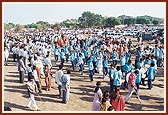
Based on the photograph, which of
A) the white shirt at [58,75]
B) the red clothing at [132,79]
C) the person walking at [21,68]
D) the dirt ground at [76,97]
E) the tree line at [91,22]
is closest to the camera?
the dirt ground at [76,97]

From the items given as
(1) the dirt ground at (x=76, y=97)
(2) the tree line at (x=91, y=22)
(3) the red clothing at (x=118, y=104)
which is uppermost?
(2) the tree line at (x=91, y=22)

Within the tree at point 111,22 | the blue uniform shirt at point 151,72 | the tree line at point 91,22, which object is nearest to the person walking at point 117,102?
the blue uniform shirt at point 151,72

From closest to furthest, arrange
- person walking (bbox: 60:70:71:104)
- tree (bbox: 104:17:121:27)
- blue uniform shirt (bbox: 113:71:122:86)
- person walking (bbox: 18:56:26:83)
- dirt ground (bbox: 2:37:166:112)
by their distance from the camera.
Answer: person walking (bbox: 60:70:71:104) < dirt ground (bbox: 2:37:166:112) < blue uniform shirt (bbox: 113:71:122:86) < person walking (bbox: 18:56:26:83) < tree (bbox: 104:17:121:27)

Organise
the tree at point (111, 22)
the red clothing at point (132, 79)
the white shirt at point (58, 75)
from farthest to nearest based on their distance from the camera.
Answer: the tree at point (111, 22), the white shirt at point (58, 75), the red clothing at point (132, 79)

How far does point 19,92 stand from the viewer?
→ 52.2ft

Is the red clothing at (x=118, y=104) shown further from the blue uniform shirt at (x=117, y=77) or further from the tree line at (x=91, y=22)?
the tree line at (x=91, y=22)

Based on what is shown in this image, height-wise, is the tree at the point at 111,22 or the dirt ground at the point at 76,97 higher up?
the tree at the point at 111,22

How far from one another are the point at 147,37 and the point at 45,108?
93.5 ft

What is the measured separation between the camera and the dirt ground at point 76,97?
1416 cm

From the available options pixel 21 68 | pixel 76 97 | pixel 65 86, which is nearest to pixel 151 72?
pixel 76 97

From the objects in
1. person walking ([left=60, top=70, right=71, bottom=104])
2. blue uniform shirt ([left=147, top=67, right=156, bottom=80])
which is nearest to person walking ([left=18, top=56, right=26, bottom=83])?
person walking ([left=60, top=70, right=71, bottom=104])

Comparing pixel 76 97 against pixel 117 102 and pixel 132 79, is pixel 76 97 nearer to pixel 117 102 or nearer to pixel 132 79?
pixel 132 79

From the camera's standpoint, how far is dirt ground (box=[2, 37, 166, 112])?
14159 millimetres

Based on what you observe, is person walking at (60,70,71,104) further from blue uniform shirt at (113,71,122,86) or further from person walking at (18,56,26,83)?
person walking at (18,56,26,83)
